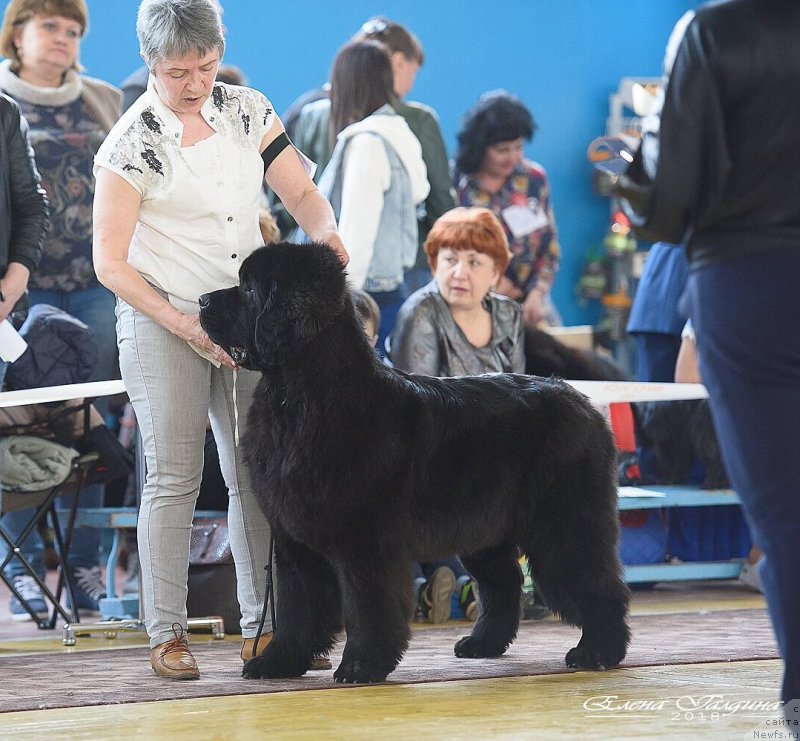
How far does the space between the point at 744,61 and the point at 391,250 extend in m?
3.28

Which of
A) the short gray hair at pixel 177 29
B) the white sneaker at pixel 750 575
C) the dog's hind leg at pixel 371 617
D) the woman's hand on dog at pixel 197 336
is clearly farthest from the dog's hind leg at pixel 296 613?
the white sneaker at pixel 750 575

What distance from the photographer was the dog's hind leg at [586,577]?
3258mm

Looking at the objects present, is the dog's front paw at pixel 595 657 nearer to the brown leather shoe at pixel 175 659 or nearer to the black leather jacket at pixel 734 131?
the brown leather shoe at pixel 175 659

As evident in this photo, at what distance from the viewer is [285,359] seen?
307 centimetres

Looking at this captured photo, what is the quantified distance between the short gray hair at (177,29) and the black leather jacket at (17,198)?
1.17 meters

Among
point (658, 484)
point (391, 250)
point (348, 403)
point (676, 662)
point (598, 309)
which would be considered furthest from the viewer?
point (598, 309)

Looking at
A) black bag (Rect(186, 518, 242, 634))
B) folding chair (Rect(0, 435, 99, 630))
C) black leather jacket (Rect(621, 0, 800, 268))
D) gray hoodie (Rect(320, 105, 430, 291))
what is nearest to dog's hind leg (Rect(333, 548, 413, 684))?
black leather jacket (Rect(621, 0, 800, 268))

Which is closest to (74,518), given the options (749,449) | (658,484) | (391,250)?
(391,250)

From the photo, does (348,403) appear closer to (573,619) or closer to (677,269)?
(573,619)

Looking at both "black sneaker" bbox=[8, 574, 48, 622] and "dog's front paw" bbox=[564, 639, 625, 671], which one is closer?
"dog's front paw" bbox=[564, 639, 625, 671]

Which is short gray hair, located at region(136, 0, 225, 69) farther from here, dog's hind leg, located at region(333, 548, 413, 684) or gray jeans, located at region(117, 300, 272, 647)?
dog's hind leg, located at region(333, 548, 413, 684)

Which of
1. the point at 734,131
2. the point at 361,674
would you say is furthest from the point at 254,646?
the point at 734,131

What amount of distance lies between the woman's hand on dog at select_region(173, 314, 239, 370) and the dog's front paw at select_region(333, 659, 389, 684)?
0.80 metres

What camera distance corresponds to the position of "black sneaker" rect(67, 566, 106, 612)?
5.02 meters
